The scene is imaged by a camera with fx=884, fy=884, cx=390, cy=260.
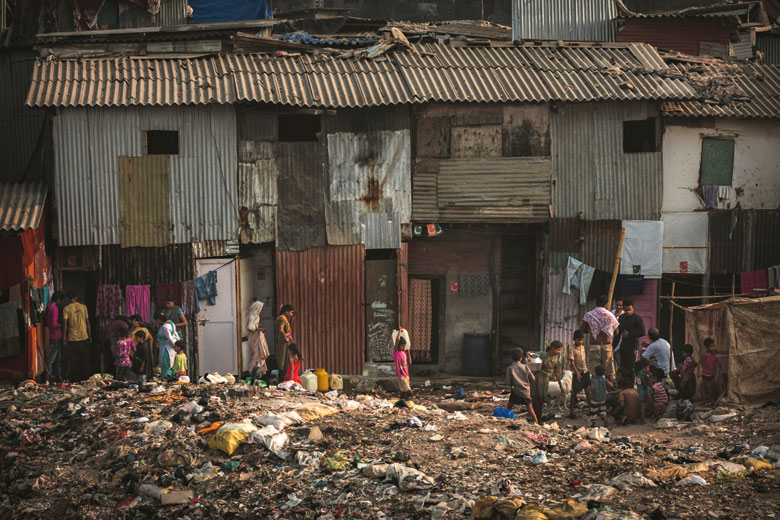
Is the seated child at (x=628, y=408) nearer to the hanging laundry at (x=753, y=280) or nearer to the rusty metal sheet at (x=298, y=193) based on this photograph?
the hanging laundry at (x=753, y=280)

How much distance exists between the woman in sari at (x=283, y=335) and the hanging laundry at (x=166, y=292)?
191 centimetres

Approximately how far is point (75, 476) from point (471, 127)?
31.3ft

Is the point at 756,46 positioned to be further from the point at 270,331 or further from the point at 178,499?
the point at 178,499

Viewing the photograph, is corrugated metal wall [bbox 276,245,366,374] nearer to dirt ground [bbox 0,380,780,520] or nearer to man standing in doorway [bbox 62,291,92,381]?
dirt ground [bbox 0,380,780,520]

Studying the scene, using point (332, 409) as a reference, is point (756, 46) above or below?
above

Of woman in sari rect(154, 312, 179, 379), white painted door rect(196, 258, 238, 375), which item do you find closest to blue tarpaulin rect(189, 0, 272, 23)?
white painted door rect(196, 258, 238, 375)

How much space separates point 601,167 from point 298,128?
5.86 metres

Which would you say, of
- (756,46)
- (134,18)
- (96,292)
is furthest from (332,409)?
(756,46)

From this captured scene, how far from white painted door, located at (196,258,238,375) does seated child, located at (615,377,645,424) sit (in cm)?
696

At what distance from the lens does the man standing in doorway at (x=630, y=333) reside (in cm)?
1540

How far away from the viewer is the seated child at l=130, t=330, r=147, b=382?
14.9 metres

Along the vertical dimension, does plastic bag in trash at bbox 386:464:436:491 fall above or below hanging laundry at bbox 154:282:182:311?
below

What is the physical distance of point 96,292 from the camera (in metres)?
16.8

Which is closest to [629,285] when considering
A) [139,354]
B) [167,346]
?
[167,346]
